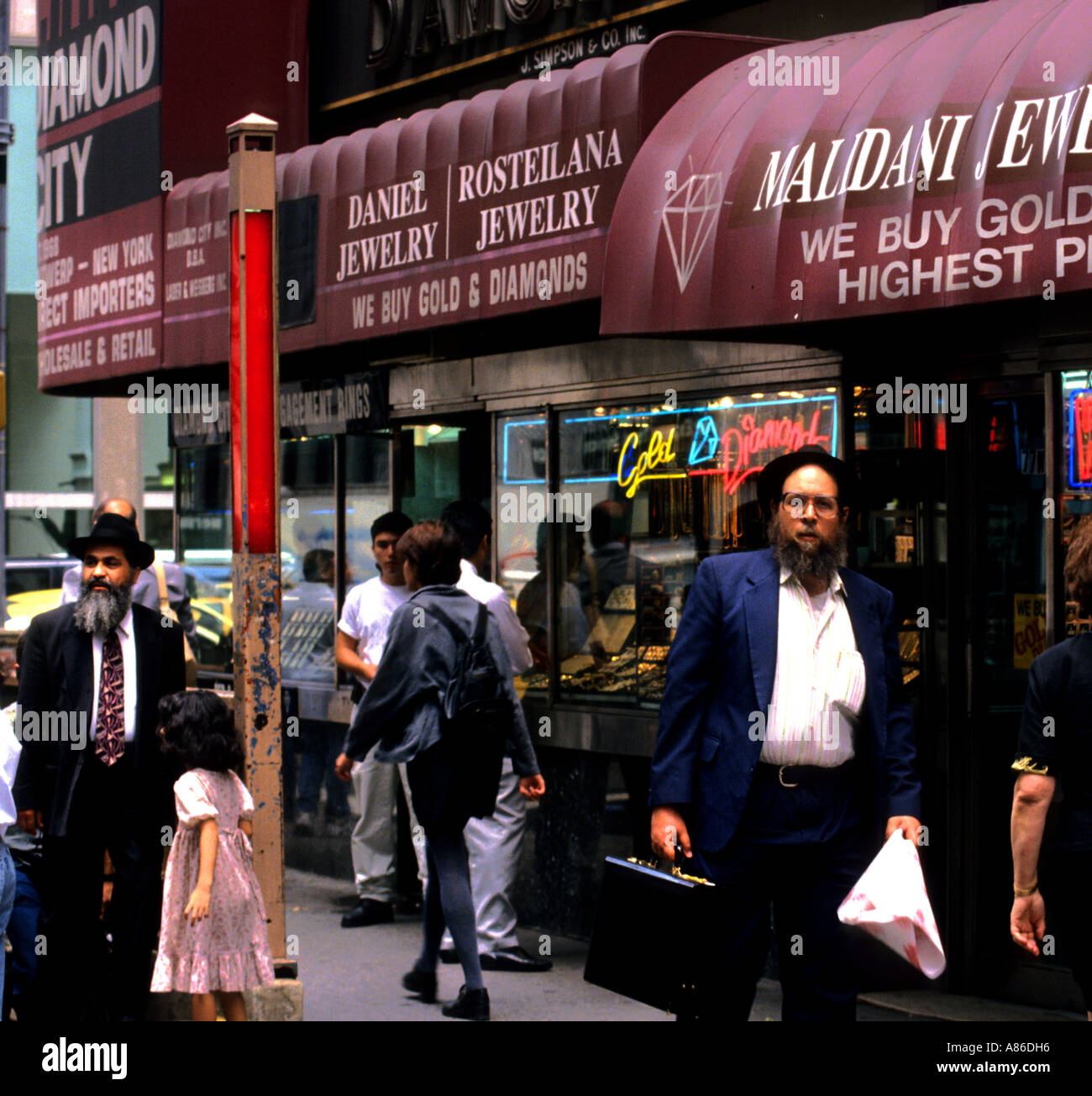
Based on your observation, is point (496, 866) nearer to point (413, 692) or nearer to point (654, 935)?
point (413, 692)

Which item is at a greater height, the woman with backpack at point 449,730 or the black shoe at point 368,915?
the woman with backpack at point 449,730

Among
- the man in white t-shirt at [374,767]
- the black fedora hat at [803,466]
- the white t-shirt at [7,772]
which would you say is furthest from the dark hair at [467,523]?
the white t-shirt at [7,772]

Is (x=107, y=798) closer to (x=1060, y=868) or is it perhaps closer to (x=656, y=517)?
(x=656, y=517)

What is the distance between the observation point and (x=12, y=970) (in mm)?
5949

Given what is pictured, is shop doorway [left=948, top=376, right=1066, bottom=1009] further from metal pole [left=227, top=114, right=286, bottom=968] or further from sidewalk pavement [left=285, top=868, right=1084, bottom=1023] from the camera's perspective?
metal pole [left=227, top=114, right=286, bottom=968]

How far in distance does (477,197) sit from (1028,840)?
4.45m

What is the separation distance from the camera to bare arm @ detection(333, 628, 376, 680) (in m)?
8.53

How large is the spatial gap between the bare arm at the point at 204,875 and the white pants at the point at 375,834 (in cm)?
302

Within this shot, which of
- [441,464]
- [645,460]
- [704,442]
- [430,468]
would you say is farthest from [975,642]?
[430,468]

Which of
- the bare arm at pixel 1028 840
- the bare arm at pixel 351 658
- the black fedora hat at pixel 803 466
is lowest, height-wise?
the bare arm at pixel 1028 840

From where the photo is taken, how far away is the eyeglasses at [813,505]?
4.93 meters

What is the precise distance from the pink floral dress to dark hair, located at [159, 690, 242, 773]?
0.20 ft

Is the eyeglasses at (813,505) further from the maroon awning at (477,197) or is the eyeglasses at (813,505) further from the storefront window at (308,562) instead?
the storefront window at (308,562)
